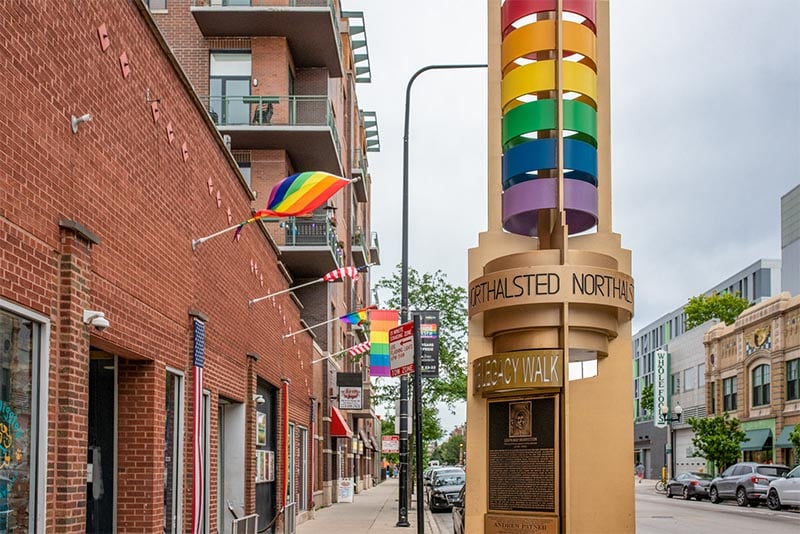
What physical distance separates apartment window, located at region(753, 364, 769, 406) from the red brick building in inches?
1505

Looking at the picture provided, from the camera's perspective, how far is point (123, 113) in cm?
1023

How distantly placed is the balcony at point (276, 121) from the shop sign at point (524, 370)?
2123cm

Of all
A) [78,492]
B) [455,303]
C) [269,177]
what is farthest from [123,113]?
[455,303]

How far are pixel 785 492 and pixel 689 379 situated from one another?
41960 mm

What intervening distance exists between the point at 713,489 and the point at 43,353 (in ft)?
116

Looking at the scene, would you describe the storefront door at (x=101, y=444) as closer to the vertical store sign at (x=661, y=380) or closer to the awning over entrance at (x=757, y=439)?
the awning over entrance at (x=757, y=439)

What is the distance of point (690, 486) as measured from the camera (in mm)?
43188

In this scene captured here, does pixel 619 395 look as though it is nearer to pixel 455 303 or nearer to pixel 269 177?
pixel 269 177

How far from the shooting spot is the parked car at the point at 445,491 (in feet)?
111

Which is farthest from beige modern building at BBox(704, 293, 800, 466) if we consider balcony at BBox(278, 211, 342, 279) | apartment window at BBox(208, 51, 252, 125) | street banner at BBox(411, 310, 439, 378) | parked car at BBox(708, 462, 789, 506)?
apartment window at BBox(208, 51, 252, 125)

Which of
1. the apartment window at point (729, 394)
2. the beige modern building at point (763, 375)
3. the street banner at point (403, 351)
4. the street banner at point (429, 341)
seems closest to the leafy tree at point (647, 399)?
the beige modern building at point (763, 375)

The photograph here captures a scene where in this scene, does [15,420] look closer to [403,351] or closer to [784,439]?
[403,351]

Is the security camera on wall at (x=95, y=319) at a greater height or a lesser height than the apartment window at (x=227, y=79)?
lesser

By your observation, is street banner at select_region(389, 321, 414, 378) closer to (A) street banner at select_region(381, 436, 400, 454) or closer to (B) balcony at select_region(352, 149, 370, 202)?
(B) balcony at select_region(352, 149, 370, 202)
